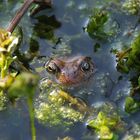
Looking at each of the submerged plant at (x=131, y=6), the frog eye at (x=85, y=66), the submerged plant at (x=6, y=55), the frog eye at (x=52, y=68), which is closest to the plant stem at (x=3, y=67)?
the submerged plant at (x=6, y=55)

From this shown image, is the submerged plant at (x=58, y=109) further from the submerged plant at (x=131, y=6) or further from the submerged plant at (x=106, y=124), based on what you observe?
the submerged plant at (x=131, y=6)

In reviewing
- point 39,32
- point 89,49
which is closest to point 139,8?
point 89,49

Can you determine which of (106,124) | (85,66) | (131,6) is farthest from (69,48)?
(106,124)

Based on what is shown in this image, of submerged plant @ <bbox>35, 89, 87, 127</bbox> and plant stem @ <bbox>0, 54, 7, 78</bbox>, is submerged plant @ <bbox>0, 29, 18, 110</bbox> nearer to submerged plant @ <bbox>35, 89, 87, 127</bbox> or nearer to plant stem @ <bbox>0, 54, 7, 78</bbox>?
plant stem @ <bbox>0, 54, 7, 78</bbox>

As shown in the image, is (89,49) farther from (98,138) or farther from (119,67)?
(98,138)

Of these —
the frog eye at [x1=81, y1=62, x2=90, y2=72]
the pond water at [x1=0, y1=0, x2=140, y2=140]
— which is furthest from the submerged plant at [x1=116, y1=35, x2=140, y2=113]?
the frog eye at [x1=81, y1=62, x2=90, y2=72]
